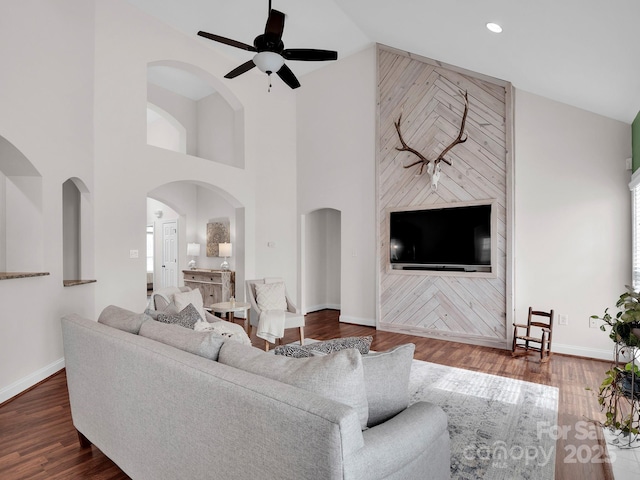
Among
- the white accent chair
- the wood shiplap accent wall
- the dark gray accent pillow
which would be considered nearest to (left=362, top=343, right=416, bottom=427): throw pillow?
the dark gray accent pillow

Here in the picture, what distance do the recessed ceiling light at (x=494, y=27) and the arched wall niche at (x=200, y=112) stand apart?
13.5 ft

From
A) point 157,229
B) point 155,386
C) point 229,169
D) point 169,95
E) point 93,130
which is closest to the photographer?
point 155,386

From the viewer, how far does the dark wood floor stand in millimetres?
2160

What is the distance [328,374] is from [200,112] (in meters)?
7.76

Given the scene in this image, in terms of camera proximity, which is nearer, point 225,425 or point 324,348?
point 225,425

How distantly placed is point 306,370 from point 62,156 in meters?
3.80

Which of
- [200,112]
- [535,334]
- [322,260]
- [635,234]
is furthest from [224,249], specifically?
[635,234]

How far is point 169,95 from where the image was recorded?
24.3 feet

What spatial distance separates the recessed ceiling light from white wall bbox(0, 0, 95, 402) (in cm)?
416

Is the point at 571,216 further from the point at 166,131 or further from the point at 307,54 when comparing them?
the point at 166,131

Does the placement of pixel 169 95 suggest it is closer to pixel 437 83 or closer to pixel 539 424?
pixel 437 83

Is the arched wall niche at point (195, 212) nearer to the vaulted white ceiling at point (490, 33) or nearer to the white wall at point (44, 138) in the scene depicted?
the vaulted white ceiling at point (490, 33)

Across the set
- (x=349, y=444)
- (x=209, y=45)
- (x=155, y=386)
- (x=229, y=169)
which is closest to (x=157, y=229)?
(x=229, y=169)

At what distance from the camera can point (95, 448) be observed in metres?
2.37
